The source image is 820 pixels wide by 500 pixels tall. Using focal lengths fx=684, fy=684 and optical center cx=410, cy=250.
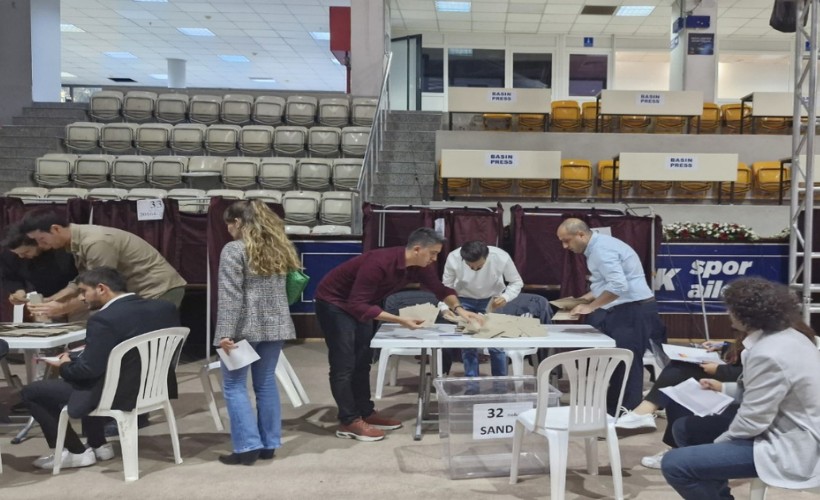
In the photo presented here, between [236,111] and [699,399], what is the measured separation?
9.33 meters

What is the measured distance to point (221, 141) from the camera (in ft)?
32.7

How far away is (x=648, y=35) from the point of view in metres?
15.5

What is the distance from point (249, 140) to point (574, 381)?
7.79 meters

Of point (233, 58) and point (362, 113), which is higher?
point (233, 58)

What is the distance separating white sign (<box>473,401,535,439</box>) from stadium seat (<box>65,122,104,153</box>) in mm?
8550

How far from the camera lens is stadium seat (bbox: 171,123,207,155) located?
1000cm

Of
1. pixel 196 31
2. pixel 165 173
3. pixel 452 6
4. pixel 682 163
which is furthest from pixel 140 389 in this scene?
pixel 196 31

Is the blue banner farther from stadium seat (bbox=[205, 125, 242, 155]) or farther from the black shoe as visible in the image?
stadium seat (bbox=[205, 125, 242, 155])

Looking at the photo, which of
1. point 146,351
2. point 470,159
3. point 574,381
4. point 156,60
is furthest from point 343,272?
point 156,60

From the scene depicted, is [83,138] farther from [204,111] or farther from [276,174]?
[276,174]

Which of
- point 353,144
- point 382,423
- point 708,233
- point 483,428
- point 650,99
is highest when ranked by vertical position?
point 650,99

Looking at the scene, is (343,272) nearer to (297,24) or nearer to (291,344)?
(291,344)

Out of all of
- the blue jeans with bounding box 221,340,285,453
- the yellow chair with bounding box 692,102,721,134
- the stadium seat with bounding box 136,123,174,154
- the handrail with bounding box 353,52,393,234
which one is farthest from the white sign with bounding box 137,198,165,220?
the yellow chair with bounding box 692,102,721,134

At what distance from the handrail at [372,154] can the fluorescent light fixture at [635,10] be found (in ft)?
18.0
